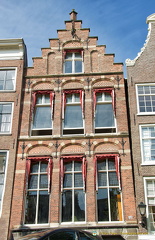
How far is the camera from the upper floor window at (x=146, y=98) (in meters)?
15.3

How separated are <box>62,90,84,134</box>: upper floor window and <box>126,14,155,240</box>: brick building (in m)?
2.92

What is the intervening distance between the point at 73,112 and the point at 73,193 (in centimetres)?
478

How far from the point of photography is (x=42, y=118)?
15.8 metres

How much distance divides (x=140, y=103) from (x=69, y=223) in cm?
773

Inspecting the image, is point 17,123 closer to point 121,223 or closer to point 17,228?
point 17,228

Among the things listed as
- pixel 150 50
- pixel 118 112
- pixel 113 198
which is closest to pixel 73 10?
pixel 150 50

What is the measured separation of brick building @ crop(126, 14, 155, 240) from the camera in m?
13.2

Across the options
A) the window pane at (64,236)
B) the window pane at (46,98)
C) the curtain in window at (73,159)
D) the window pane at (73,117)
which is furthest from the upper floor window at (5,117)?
the window pane at (64,236)

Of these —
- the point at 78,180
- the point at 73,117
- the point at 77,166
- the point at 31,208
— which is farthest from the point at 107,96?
the point at 31,208

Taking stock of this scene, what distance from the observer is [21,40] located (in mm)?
17266

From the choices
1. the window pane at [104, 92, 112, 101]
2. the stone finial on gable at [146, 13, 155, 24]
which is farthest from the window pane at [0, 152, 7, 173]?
the stone finial on gable at [146, 13, 155, 24]

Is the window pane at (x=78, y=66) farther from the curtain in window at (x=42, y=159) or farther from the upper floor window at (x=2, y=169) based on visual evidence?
the upper floor window at (x=2, y=169)

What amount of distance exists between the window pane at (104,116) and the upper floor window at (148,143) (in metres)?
1.90

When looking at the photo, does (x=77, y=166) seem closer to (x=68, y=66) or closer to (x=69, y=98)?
(x=69, y=98)
